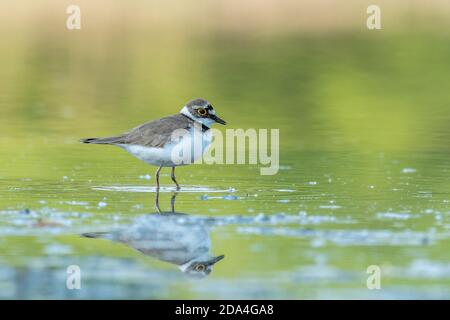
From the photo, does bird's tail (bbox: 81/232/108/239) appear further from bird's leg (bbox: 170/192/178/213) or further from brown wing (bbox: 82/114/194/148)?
brown wing (bbox: 82/114/194/148)

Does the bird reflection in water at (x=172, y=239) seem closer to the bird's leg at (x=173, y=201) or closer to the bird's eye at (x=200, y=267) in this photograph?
the bird's eye at (x=200, y=267)

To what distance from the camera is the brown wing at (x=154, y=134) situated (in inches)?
514

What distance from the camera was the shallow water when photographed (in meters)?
8.93

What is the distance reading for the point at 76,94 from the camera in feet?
78.0

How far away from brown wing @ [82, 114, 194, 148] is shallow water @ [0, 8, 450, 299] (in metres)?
0.54

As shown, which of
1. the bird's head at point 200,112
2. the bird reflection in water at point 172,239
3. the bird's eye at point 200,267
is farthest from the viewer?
the bird's head at point 200,112

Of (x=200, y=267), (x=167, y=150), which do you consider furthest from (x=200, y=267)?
(x=167, y=150)

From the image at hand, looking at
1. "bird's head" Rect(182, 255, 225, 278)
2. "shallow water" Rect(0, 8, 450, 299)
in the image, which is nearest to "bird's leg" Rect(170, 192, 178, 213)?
"shallow water" Rect(0, 8, 450, 299)

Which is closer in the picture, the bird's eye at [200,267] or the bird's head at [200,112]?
the bird's eye at [200,267]

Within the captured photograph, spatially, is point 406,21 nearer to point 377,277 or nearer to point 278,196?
point 278,196

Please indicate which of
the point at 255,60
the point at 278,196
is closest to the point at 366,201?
the point at 278,196

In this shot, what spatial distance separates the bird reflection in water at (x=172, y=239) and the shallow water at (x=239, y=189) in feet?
0.09

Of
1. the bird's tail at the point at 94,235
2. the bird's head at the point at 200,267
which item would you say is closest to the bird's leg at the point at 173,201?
the bird's tail at the point at 94,235
